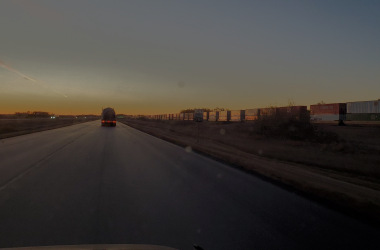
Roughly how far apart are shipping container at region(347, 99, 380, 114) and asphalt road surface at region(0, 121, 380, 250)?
144 feet

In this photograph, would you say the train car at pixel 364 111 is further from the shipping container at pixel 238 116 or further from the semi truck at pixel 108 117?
the semi truck at pixel 108 117

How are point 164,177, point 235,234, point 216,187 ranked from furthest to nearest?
point 164,177 → point 216,187 → point 235,234

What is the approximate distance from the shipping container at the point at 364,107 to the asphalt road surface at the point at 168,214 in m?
43.9

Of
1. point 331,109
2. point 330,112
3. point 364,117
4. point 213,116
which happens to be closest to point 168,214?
point 364,117

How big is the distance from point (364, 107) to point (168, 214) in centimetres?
5059

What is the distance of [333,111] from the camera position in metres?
56.4

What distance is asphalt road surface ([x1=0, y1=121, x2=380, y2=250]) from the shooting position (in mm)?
5480

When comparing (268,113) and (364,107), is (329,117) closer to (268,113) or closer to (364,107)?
(364,107)

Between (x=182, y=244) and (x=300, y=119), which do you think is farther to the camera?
(x=300, y=119)

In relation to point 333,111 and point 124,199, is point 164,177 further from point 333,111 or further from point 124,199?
point 333,111

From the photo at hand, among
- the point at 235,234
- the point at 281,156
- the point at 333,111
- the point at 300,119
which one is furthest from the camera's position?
the point at 333,111

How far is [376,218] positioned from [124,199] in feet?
17.4

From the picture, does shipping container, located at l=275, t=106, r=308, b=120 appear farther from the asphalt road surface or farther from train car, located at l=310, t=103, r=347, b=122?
the asphalt road surface

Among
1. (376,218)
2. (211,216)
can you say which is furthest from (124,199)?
(376,218)
